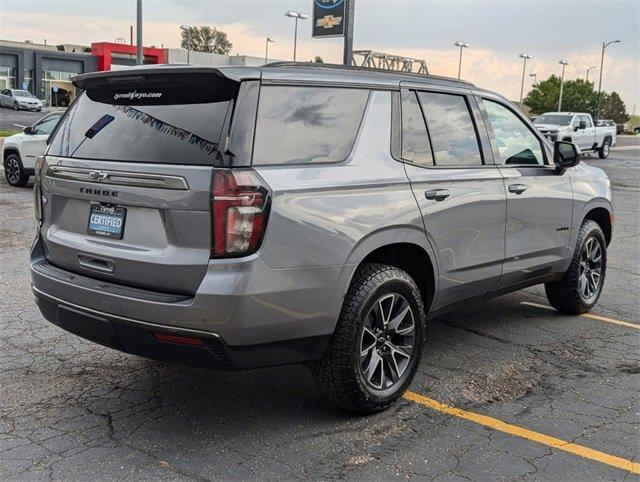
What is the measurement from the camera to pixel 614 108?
335 ft

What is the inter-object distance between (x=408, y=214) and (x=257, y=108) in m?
1.13

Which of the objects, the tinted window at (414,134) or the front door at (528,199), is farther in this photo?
the front door at (528,199)

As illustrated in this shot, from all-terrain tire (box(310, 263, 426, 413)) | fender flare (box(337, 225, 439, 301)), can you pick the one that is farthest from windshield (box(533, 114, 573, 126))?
all-terrain tire (box(310, 263, 426, 413))

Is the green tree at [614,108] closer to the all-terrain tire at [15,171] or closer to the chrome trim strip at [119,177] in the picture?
the all-terrain tire at [15,171]

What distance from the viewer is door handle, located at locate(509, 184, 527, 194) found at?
16.0 ft

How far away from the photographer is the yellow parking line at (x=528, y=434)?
3416mm

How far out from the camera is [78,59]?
66.2 m

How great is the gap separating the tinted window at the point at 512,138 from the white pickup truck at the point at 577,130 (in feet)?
70.5

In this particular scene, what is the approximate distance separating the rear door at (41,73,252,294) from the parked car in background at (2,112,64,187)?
10946mm

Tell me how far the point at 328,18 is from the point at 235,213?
18247 mm

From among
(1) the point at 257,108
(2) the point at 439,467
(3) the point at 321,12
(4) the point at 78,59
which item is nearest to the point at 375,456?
(2) the point at 439,467

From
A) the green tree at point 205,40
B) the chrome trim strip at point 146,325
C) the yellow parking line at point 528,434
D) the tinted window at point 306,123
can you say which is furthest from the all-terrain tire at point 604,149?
the green tree at point 205,40

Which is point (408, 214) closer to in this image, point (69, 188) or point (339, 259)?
point (339, 259)

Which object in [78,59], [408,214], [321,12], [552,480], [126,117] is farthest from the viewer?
[78,59]
